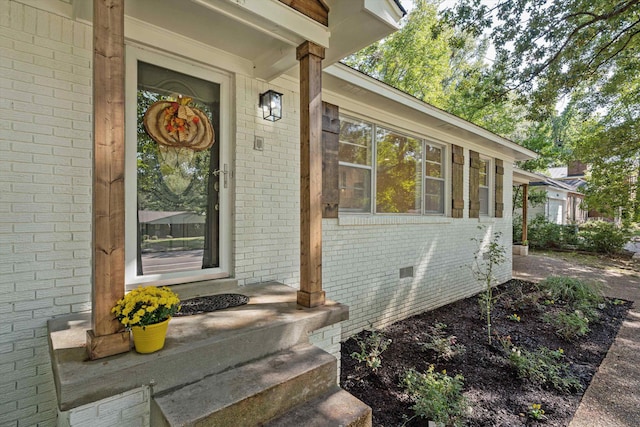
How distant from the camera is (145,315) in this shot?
1.53m

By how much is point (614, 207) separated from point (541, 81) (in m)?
6.85

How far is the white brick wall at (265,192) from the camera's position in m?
2.84

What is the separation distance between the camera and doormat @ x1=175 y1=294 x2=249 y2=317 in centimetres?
221

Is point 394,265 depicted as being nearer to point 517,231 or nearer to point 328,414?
point 328,414

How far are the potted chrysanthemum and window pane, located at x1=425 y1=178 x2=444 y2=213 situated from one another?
4.45 metres

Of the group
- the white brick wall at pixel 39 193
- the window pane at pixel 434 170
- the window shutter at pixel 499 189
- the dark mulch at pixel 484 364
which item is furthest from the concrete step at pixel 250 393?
→ the window shutter at pixel 499 189

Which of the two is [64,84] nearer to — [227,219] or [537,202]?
[227,219]

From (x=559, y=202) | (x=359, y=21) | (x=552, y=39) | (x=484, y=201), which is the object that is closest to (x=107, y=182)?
(x=359, y=21)

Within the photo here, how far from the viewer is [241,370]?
5.92 feet

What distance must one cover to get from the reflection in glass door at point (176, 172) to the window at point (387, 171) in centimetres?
170

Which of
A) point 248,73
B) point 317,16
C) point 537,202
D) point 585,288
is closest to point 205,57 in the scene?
point 248,73

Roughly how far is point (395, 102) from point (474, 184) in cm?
303

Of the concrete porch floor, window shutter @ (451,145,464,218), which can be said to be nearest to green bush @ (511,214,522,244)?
window shutter @ (451,145,464,218)

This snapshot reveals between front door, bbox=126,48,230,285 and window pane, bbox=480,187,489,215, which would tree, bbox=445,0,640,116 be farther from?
front door, bbox=126,48,230,285
